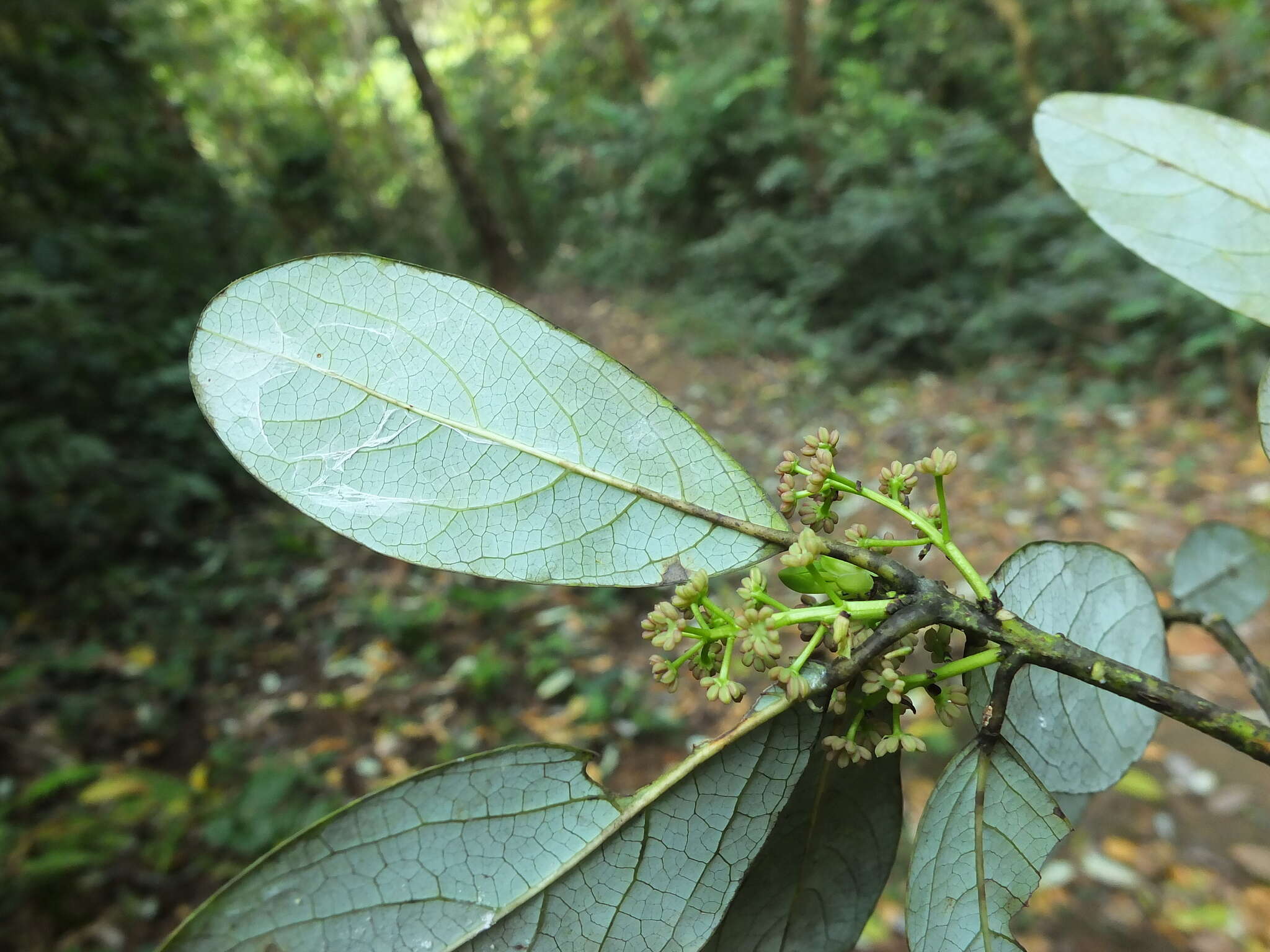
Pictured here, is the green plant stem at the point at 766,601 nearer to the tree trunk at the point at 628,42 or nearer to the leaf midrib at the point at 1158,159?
the leaf midrib at the point at 1158,159

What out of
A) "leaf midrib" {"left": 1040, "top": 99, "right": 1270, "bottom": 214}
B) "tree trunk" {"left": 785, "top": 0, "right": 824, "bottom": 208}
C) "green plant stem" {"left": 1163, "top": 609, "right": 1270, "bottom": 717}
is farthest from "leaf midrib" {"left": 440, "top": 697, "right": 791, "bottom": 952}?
"tree trunk" {"left": 785, "top": 0, "right": 824, "bottom": 208}

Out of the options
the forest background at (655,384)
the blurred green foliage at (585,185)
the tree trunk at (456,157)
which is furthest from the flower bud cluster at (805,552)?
the tree trunk at (456,157)

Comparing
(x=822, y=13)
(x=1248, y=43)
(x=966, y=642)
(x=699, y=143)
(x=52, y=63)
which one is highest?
(x=822, y=13)

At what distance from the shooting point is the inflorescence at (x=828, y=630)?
1.46 ft

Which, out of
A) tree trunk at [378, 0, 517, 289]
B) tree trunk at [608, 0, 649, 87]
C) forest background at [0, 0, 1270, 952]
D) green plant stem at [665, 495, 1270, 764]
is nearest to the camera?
green plant stem at [665, 495, 1270, 764]

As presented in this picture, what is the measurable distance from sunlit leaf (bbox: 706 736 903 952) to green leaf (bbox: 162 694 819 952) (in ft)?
0.24

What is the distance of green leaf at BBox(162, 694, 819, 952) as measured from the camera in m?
0.44

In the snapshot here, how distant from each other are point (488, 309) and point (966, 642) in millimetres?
401

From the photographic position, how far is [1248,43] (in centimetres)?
453

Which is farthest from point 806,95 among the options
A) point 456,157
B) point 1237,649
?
point 1237,649

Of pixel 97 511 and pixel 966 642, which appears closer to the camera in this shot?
pixel 966 642

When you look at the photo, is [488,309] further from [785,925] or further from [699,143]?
[699,143]

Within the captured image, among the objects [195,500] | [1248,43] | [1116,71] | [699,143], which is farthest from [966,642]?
[1116,71]

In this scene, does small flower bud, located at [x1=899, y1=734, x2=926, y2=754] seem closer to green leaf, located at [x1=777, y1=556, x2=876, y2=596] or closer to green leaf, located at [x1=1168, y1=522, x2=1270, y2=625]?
green leaf, located at [x1=777, y1=556, x2=876, y2=596]
